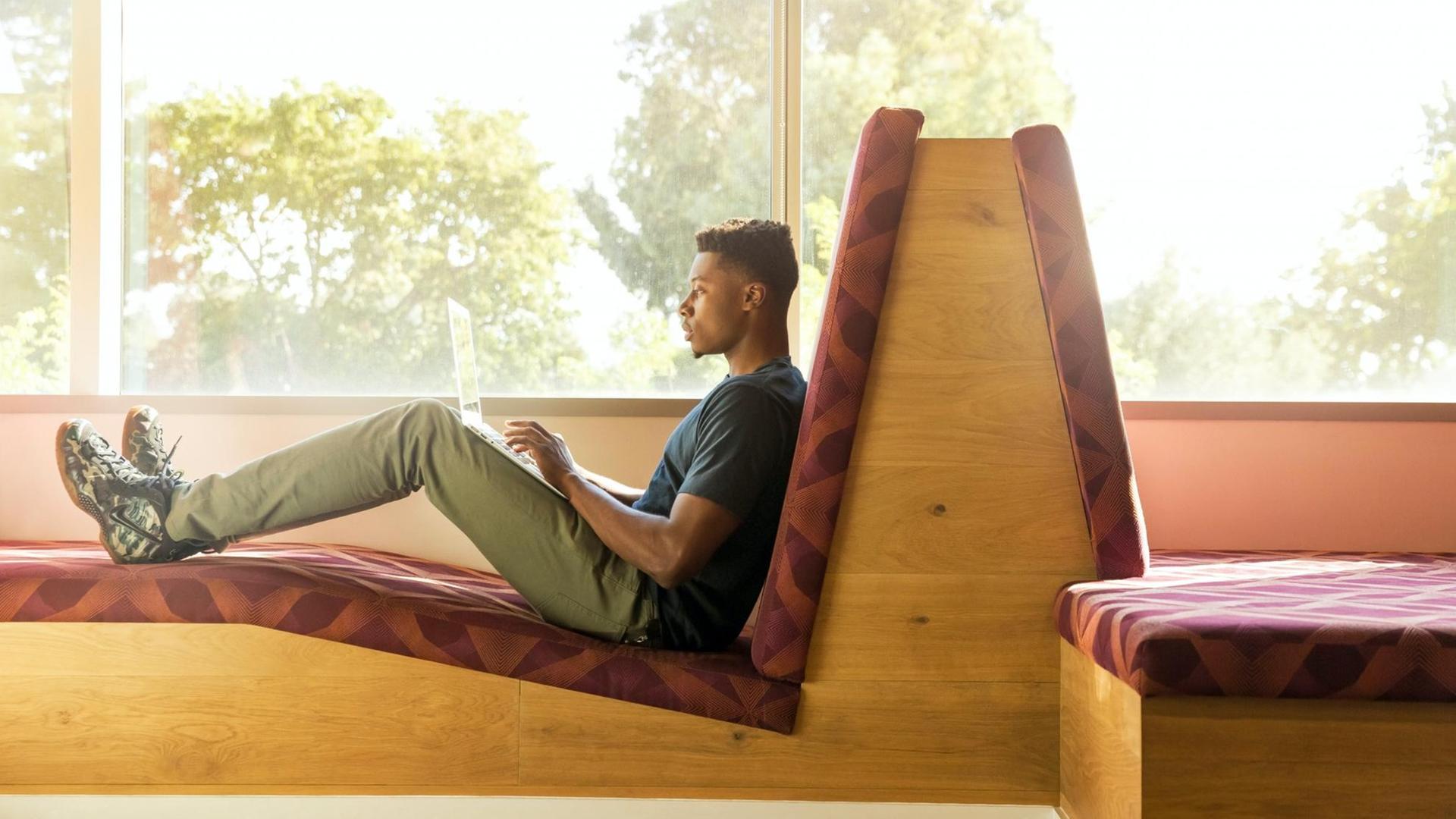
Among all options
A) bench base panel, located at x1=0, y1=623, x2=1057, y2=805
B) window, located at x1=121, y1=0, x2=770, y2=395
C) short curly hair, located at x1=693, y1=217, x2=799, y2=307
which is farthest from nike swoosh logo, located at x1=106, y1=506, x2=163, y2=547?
short curly hair, located at x1=693, y1=217, x2=799, y2=307

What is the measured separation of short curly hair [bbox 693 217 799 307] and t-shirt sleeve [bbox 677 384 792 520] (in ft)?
0.94

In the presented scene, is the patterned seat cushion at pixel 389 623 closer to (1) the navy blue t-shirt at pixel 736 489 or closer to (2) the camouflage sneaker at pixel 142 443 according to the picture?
(1) the navy blue t-shirt at pixel 736 489

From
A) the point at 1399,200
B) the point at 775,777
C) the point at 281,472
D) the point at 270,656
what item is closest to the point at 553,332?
the point at 281,472

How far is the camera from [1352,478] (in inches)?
98.1

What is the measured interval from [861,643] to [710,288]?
69 cm

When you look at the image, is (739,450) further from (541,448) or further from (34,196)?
(34,196)

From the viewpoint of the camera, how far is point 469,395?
1976 millimetres

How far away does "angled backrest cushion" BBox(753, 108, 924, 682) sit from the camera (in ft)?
5.35

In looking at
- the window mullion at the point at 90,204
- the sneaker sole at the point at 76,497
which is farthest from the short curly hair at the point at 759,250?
the window mullion at the point at 90,204

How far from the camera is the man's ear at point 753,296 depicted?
76.6 inches

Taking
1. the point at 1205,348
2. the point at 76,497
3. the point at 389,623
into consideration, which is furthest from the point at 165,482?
the point at 1205,348

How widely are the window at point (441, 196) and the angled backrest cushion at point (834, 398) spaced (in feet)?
3.15

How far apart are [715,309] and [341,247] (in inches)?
45.4

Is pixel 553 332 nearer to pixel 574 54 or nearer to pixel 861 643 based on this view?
pixel 574 54
